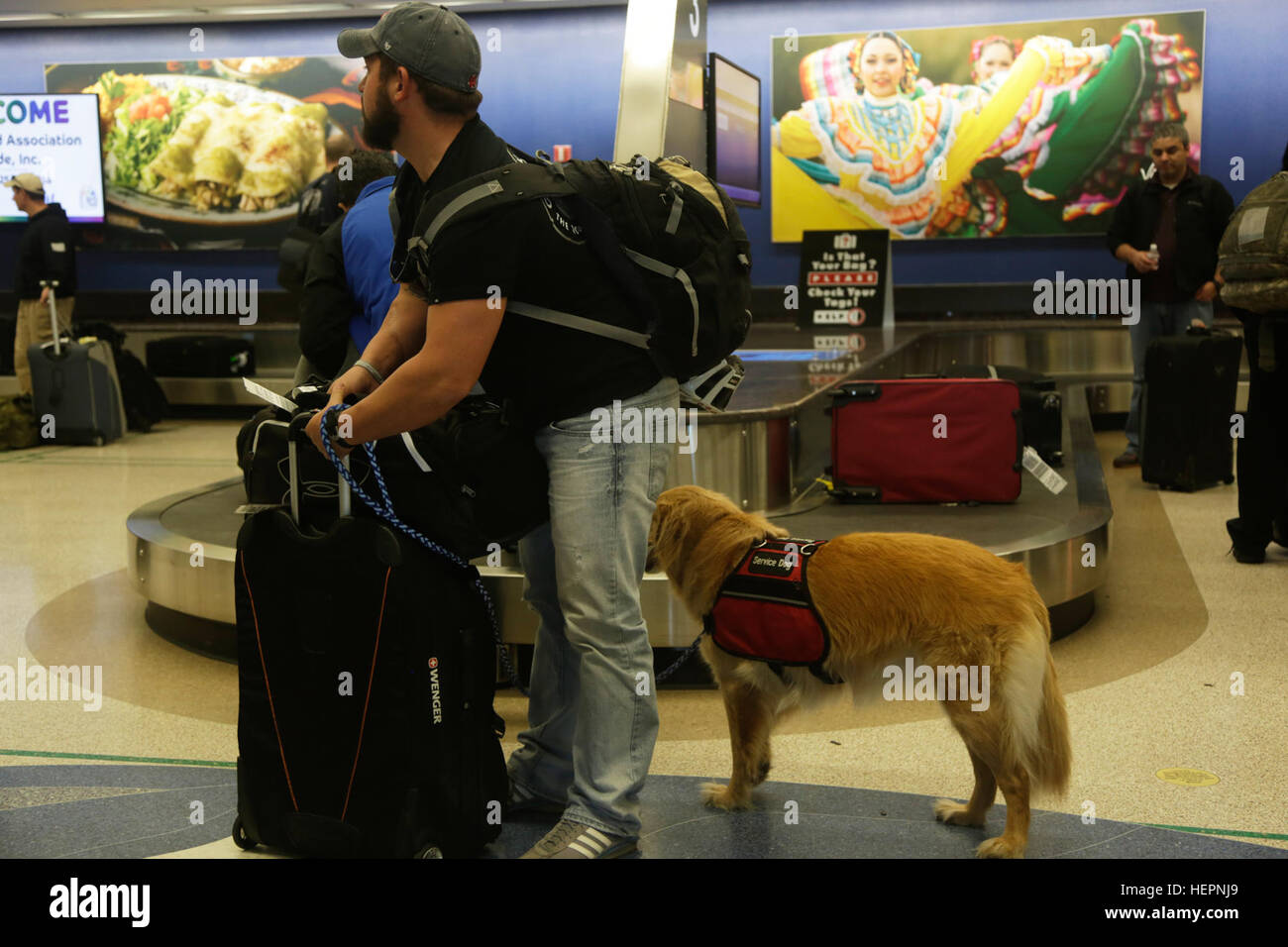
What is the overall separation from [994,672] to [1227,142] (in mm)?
9316

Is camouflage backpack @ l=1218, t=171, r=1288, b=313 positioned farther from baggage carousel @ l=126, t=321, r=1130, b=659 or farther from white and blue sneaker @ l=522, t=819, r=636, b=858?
white and blue sneaker @ l=522, t=819, r=636, b=858

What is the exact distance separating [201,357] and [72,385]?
5.81ft

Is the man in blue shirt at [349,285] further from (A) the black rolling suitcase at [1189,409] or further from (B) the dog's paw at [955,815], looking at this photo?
(A) the black rolling suitcase at [1189,409]

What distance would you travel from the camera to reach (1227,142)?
33.8 ft

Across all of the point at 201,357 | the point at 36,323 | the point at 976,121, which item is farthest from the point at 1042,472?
the point at 201,357

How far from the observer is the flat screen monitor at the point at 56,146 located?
465 inches

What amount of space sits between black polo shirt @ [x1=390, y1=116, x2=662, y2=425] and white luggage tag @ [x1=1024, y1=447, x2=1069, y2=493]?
9.96ft

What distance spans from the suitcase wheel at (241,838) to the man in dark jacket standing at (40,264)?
7914 mm

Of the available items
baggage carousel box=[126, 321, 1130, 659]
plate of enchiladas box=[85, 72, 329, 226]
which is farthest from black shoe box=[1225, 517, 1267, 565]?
plate of enchiladas box=[85, 72, 329, 226]

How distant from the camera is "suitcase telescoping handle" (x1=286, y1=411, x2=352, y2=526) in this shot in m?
2.37

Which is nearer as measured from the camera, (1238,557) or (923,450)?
(923,450)

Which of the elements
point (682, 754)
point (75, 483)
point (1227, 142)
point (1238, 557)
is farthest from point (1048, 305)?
point (682, 754)

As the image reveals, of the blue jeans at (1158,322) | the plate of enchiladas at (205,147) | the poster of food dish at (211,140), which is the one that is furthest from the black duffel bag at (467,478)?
the plate of enchiladas at (205,147)

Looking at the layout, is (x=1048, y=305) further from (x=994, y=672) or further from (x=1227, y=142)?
(x=994, y=672)
